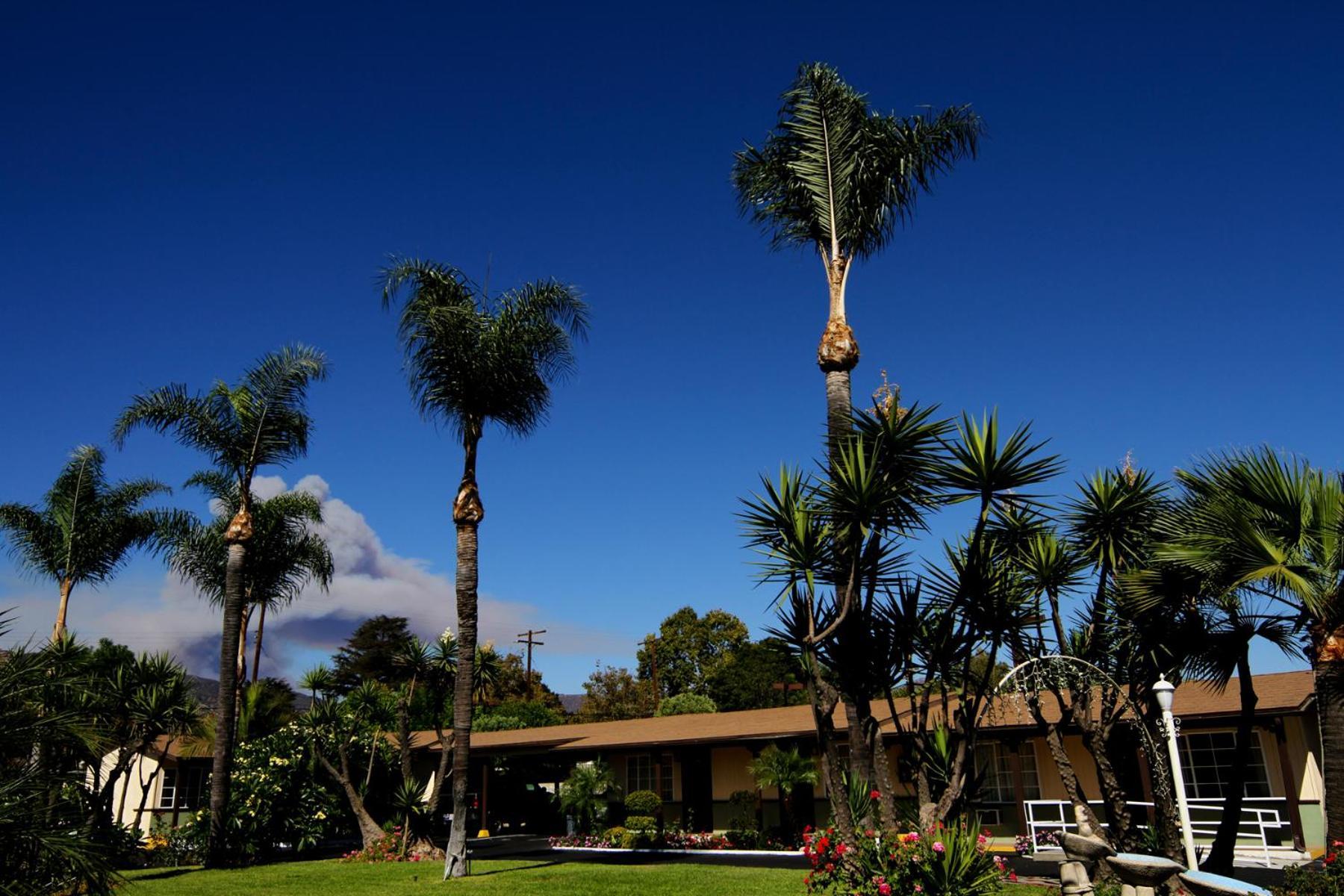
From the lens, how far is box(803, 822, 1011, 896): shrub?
33.0ft

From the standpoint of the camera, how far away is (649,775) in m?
28.7

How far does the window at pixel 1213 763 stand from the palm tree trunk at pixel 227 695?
22051 mm

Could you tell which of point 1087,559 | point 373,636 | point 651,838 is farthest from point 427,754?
point 373,636

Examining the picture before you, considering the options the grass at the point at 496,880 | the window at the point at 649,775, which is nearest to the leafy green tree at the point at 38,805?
the grass at the point at 496,880

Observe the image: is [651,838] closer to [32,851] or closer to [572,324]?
[572,324]

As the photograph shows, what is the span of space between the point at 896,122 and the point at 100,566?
1188 inches

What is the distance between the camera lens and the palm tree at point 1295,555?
1207 cm

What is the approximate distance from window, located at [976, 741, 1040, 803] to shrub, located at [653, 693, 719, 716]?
28079 millimetres

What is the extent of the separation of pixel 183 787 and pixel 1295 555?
3376 cm

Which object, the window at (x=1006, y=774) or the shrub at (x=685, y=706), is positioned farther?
the shrub at (x=685, y=706)

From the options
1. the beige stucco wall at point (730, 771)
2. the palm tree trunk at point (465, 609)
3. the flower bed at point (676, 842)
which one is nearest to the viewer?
the palm tree trunk at point (465, 609)

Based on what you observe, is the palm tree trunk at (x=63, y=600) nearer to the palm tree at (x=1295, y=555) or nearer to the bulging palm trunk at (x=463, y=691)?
the bulging palm trunk at (x=463, y=691)

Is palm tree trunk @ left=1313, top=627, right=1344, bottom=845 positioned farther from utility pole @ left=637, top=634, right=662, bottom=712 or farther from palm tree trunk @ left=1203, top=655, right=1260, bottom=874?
utility pole @ left=637, top=634, right=662, bottom=712

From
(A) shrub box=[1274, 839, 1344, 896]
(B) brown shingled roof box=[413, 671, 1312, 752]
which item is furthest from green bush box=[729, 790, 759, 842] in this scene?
(A) shrub box=[1274, 839, 1344, 896]
